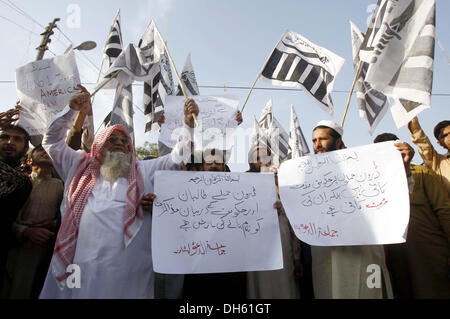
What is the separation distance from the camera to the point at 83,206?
7.07ft

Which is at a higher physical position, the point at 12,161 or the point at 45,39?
the point at 45,39

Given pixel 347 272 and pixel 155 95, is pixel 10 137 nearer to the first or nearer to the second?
pixel 155 95

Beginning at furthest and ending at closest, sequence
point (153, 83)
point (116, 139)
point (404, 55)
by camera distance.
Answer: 1. point (153, 83)
2. point (116, 139)
3. point (404, 55)

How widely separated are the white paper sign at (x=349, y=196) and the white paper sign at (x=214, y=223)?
0.67 ft

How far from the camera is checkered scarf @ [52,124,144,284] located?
2018mm

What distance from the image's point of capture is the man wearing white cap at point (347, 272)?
207 cm

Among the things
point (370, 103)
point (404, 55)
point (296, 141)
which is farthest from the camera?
point (296, 141)

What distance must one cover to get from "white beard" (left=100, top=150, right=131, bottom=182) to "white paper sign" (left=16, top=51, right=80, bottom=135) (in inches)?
56.9

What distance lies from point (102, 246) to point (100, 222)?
17 cm

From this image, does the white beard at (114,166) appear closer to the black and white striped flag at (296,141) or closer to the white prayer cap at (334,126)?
the white prayer cap at (334,126)

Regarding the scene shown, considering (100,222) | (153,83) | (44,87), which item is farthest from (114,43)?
(100,222)

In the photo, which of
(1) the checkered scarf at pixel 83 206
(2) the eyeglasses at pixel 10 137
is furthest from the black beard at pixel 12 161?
(1) the checkered scarf at pixel 83 206

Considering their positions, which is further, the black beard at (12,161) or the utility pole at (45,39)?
the utility pole at (45,39)

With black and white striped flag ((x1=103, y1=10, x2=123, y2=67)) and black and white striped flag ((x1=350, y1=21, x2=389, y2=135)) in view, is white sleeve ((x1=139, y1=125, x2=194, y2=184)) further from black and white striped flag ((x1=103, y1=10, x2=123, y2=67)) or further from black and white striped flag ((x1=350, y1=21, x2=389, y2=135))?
black and white striped flag ((x1=103, y1=10, x2=123, y2=67))
